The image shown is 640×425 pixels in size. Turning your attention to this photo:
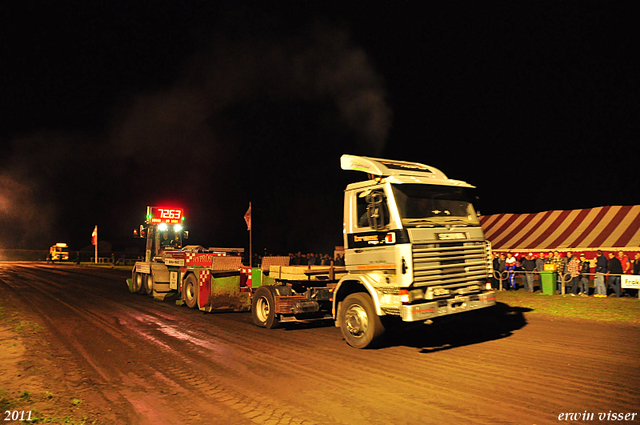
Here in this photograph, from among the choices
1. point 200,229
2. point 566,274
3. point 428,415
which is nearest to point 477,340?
point 428,415

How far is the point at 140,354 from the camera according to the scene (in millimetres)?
7668

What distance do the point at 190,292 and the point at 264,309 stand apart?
179 inches

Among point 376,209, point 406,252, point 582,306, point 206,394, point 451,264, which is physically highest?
point 376,209

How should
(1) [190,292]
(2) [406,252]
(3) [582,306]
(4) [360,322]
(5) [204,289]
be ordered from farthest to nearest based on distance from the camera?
1. (1) [190,292]
2. (3) [582,306]
3. (5) [204,289]
4. (4) [360,322]
5. (2) [406,252]

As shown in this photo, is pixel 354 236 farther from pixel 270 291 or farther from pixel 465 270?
pixel 270 291

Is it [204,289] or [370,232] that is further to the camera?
[204,289]

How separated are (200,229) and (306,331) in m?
79.0

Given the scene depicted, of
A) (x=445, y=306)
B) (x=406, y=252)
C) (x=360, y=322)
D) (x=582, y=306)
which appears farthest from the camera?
(x=582, y=306)

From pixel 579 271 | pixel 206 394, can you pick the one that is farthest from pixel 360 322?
pixel 579 271

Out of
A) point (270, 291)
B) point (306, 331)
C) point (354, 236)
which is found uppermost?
point (354, 236)

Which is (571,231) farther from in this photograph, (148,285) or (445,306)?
(148,285)

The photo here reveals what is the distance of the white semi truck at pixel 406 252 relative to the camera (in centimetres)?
724

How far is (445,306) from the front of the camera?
7.42 meters

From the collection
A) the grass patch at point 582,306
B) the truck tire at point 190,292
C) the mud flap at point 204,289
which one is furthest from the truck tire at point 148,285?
the grass patch at point 582,306
